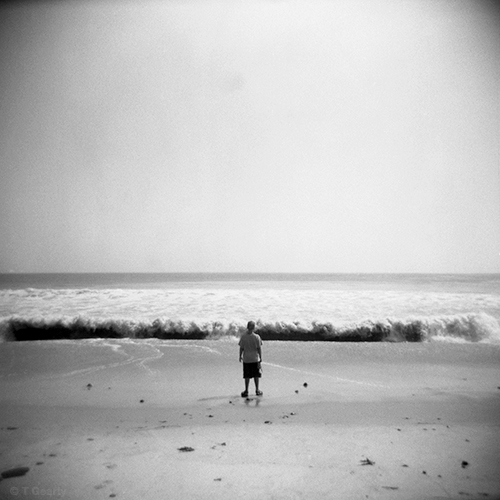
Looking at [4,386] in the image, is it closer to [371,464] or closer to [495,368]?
[371,464]

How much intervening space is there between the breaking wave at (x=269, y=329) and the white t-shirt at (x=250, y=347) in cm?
659

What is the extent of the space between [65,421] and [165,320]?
903 cm

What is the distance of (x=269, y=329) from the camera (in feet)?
47.4

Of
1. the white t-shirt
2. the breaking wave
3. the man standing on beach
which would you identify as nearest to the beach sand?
the man standing on beach

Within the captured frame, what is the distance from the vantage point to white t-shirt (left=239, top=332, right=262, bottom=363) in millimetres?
7176

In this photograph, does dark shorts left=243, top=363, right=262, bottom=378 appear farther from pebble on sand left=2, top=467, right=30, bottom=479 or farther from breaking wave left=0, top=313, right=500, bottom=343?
breaking wave left=0, top=313, right=500, bottom=343

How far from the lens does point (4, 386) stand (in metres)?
7.40

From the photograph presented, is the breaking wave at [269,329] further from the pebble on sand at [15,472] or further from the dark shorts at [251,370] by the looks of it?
the pebble on sand at [15,472]

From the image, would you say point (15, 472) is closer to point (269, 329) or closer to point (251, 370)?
point (251, 370)

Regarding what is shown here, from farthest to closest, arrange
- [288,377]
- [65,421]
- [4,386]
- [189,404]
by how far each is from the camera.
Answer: [288,377]
[4,386]
[189,404]
[65,421]

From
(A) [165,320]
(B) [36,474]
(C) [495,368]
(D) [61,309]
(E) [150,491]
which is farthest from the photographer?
(D) [61,309]

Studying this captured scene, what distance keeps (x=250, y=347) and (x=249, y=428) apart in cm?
210

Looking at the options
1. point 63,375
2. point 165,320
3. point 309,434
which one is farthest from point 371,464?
point 165,320

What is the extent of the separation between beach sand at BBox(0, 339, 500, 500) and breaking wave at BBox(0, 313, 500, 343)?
3.87 meters
